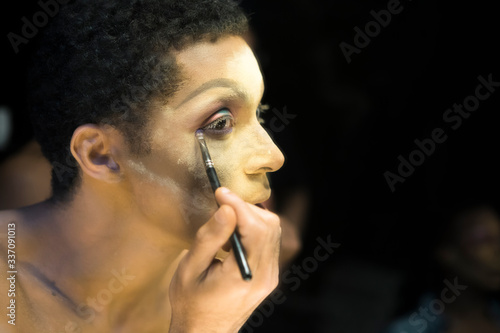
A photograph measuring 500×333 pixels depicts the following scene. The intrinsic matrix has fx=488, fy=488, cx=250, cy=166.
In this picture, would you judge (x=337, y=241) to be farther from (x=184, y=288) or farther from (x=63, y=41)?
(x=63, y=41)

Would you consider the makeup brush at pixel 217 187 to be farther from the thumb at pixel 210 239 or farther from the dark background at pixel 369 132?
the dark background at pixel 369 132

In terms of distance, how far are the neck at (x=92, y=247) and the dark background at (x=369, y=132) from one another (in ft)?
1.02

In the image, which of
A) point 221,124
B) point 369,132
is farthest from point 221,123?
point 369,132

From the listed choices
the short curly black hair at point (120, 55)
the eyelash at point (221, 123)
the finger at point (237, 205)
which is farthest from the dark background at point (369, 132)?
the finger at point (237, 205)

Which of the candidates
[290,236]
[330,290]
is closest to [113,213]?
[290,236]

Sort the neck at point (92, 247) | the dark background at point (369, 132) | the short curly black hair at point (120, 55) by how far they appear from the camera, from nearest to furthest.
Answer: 1. the short curly black hair at point (120, 55)
2. the neck at point (92, 247)
3. the dark background at point (369, 132)

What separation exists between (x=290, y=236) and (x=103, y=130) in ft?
2.10

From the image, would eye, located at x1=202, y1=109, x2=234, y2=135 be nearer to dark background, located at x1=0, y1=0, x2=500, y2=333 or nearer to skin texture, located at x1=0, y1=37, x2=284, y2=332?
skin texture, located at x1=0, y1=37, x2=284, y2=332

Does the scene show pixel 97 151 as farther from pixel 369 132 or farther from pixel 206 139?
pixel 369 132

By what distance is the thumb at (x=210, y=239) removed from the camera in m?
0.79

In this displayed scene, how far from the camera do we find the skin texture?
84 cm

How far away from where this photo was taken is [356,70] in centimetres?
127

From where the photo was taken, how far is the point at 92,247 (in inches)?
40.3

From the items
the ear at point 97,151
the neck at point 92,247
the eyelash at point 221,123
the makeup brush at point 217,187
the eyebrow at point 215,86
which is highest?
the eyebrow at point 215,86
